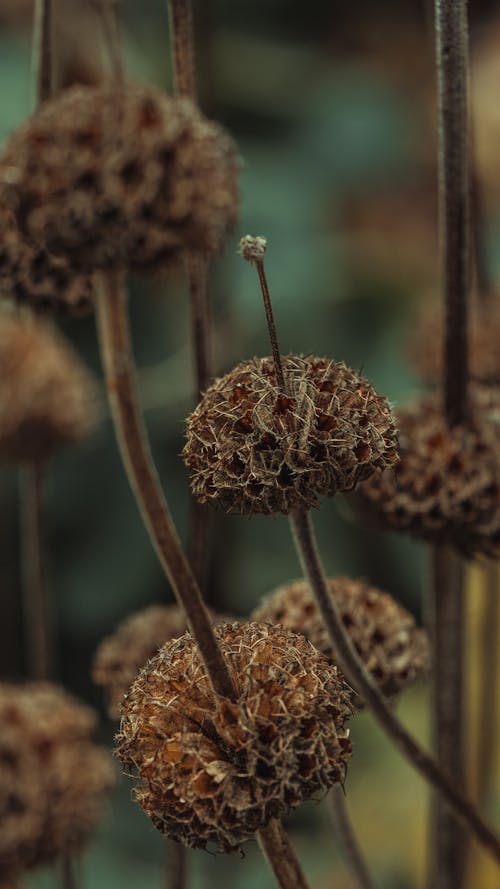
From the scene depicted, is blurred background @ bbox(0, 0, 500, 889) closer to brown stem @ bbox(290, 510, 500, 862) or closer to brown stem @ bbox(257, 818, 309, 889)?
brown stem @ bbox(290, 510, 500, 862)

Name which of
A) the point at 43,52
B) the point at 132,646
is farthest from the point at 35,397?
the point at 43,52

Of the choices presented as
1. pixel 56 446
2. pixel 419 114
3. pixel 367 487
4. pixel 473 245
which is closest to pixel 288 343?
pixel 419 114

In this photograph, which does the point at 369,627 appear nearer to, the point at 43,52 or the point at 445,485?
the point at 445,485

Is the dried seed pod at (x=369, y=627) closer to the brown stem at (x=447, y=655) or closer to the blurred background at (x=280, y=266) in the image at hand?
the brown stem at (x=447, y=655)

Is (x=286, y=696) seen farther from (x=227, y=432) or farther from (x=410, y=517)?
(x=410, y=517)

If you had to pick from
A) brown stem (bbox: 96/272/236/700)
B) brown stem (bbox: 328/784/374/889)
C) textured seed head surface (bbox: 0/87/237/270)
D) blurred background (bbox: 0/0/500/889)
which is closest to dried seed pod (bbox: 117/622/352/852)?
brown stem (bbox: 96/272/236/700)

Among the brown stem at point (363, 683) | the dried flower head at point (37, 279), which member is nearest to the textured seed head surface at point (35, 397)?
the dried flower head at point (37, 279)
